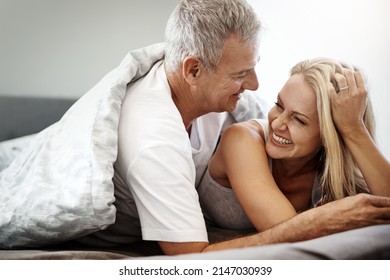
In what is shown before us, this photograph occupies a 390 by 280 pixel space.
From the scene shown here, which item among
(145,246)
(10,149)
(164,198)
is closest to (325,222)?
(164,198)

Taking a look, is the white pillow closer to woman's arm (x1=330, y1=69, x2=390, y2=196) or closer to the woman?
the woman

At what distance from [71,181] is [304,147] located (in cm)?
53

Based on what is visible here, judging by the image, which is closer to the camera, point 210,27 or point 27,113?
point 210,27

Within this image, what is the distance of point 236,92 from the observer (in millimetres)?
1168

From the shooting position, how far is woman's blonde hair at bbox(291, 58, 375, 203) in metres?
1.08

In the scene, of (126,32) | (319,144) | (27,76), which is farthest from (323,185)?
(27,76)

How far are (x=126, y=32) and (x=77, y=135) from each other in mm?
585

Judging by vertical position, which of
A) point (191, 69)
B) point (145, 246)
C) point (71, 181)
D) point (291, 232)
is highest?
point (191, 69)

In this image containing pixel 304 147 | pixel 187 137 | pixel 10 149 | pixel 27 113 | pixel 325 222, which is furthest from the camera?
pixel 27 113

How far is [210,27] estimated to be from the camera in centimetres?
108

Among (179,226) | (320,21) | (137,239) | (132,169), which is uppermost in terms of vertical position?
(320,21)

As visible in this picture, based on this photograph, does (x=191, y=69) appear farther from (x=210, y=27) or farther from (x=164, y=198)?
(x=164, y=198)

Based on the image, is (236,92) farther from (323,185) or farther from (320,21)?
(320,21)

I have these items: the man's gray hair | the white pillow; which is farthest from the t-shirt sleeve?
the white pillow
